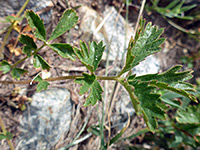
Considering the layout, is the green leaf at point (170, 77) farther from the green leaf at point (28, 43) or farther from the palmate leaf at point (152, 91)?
the green leaf at point (28, 43)

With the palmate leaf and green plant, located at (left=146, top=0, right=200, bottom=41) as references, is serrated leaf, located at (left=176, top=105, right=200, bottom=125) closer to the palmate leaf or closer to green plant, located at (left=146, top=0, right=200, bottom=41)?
the palmate leaf

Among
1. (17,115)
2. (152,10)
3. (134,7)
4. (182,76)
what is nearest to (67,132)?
(17,115)

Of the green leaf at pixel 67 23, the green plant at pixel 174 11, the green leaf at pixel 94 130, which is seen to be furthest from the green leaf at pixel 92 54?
the green plant at pixel 174 11

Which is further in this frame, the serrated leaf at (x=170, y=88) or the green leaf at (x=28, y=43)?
the green leaf at (x=28, y=43)

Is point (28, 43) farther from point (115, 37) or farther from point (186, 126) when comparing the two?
point (186, 126)

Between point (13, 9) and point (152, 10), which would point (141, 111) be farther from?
point (152, 10)

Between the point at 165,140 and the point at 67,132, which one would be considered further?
the point at 165,140
